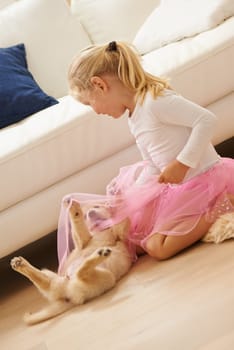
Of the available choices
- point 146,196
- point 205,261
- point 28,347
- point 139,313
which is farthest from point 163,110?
point 28,347

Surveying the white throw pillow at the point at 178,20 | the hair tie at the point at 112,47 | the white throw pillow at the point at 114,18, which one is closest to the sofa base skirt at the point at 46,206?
the hair tie at the point at 112,47

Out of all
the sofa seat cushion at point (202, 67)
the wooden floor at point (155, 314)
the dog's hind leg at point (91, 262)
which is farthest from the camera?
the sofa seat cushion at point (202, 67)

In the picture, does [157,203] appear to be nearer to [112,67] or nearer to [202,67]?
[112,67]

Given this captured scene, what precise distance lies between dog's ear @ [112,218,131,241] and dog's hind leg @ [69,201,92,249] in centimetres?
9

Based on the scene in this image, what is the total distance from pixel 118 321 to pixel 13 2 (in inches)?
67.8

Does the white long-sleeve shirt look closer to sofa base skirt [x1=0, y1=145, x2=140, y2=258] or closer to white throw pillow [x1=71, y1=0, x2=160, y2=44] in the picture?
sofa base skirt [x1=0, y1=145, x2=140, y2=258]

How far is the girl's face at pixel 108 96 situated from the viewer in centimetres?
137

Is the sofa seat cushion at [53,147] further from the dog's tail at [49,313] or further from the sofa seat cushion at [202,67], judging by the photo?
the dog's tail at [49,313]

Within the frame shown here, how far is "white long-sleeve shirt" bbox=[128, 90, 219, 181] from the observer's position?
1346mm

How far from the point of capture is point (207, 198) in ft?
4.73

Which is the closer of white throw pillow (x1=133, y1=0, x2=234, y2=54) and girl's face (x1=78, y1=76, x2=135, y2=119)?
girl's face (x1=78, y1=76, x2=135, y2=119)

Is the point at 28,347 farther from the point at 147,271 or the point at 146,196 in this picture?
the point at 146,196

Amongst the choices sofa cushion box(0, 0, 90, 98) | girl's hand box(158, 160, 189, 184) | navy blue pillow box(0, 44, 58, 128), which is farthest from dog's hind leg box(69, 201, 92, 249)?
sofa cushion box(0, 0, 90, 98)

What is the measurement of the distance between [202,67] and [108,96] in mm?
463
